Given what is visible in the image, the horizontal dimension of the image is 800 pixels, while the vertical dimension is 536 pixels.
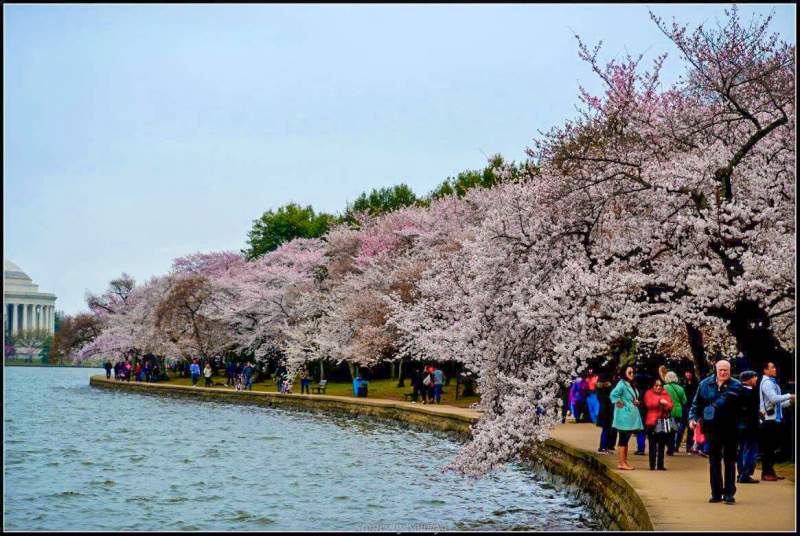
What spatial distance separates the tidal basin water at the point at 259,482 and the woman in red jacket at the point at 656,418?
137 centimetres

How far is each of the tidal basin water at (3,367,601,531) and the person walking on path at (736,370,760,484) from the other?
2.43 metres

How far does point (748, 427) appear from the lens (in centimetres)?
1424

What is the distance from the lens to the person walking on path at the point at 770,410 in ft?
48.2

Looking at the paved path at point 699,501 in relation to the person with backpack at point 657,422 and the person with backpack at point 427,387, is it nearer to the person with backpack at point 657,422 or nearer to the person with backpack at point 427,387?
the person with backpack at point 657,422

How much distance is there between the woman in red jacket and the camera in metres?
16.8

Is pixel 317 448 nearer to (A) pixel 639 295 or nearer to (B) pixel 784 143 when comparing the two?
(A) pixel 639 295

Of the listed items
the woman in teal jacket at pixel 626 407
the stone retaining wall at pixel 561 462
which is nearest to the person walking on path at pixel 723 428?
the stone retaining wall at pixel 561 462

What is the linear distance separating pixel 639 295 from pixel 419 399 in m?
23.0

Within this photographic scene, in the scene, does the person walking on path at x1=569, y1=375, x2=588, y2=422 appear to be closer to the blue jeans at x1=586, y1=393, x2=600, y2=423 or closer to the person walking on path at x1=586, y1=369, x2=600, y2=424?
the person walking on path at x1=586, y1=369, x2=600, y2=424

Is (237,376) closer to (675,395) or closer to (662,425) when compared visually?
(675,395)

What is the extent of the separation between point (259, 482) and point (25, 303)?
153888mm

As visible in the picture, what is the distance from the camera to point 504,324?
17969mm

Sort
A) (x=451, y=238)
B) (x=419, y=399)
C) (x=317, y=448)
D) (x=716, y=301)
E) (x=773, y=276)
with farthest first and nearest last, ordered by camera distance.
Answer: (x=451, y=238) < (x=419, y=399) < (x=317, y=448) < (x=716, y=301) < (x=773, y=276)

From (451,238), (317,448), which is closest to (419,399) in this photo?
(451,238)
